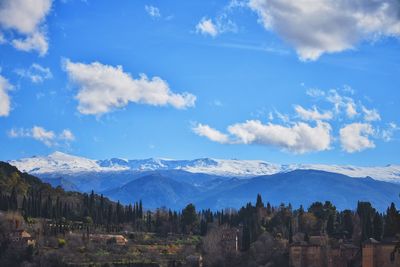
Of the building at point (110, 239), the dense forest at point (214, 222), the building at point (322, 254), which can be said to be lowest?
the building at point (322, 254)

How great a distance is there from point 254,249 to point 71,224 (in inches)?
1357

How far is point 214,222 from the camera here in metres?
121

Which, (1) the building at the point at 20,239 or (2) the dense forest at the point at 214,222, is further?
(1) the building at the point at 20,239

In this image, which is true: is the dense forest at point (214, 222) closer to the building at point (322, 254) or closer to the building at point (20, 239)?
the building at point (20, 239)

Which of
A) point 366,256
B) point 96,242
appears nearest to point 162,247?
point 96,242

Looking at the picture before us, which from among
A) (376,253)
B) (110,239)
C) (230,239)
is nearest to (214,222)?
(230,239)

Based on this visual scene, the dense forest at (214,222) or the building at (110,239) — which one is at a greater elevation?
the dense forest at (214,222)

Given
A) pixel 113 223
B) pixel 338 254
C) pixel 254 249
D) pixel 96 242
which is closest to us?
pixel 338 254

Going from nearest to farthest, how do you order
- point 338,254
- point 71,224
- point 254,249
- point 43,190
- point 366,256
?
point 366,256
point 338,254
point 254,249
point 71,224
point 43,190

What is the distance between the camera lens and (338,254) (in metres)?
82.3

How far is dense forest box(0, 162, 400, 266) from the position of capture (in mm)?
90812

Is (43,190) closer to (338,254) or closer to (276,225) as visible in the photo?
(276,225)

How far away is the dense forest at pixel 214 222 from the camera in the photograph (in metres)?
90.8

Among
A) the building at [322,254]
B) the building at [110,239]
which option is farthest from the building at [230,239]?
the building at [110,239]
